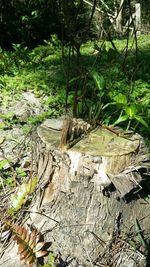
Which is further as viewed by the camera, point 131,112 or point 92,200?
point 131,112

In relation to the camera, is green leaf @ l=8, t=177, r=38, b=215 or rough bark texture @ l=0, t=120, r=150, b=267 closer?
rough bark texture @ l=0, t=120, r=150, b=267

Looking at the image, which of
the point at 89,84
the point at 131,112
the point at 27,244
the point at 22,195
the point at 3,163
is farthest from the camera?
the point at 89,84

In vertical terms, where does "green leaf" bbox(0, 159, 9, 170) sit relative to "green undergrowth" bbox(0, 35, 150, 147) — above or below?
below

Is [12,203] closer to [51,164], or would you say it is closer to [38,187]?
[38,187]

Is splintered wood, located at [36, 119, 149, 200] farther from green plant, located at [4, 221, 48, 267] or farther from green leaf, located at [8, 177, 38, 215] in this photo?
green plant, located at [4, 221, 48, 267]

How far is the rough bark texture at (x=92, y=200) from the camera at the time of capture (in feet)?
8.96

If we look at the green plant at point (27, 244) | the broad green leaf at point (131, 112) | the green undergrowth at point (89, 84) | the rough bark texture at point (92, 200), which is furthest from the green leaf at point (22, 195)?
the broad green leaf at point (131, 112)

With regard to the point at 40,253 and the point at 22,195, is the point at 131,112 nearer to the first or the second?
the point at 22,195

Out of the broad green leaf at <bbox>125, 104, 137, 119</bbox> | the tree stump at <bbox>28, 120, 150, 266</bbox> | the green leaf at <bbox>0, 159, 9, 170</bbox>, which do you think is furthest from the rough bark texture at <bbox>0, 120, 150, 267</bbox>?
the green leaf at <bbox>0, 159, 9, 170</bbox>

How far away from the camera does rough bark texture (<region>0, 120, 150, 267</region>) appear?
2732mm

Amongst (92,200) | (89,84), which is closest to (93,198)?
(92,200)

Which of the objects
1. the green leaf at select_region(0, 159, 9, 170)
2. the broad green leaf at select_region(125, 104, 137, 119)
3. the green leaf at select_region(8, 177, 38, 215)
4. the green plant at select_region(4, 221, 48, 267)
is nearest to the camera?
the green plant at select_region(4, 221, 48, 267)

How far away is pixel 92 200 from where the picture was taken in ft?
9.12

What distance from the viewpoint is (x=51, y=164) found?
286 centimetres
